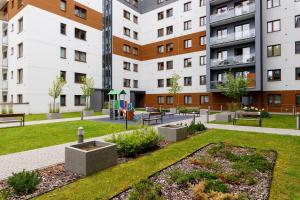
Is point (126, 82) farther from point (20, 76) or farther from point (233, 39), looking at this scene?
point (233, 39)

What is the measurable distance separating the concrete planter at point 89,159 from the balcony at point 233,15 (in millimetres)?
A: 28083

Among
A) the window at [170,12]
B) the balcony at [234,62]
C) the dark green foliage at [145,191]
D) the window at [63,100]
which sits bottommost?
the dark green foliage at [145,191]

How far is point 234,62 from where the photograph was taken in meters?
28.1

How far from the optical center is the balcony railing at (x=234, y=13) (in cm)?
2698

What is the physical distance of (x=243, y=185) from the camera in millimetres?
5047

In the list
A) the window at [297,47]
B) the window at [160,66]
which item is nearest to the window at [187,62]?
the window at [160,66]

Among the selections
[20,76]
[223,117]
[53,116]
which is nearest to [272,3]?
[223,117]

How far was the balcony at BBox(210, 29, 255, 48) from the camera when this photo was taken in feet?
88.6

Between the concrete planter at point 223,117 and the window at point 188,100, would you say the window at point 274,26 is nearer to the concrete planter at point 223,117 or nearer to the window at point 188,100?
the window at point 188,100

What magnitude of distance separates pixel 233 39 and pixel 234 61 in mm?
3059

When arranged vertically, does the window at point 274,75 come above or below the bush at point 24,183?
above

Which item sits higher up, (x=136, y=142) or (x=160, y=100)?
(x=160, y=100)

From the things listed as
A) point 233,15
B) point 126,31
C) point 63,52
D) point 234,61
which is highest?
point 126,31

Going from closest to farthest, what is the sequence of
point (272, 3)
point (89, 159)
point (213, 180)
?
point (213, 180)
point (89, 159)
point (272, 3)
